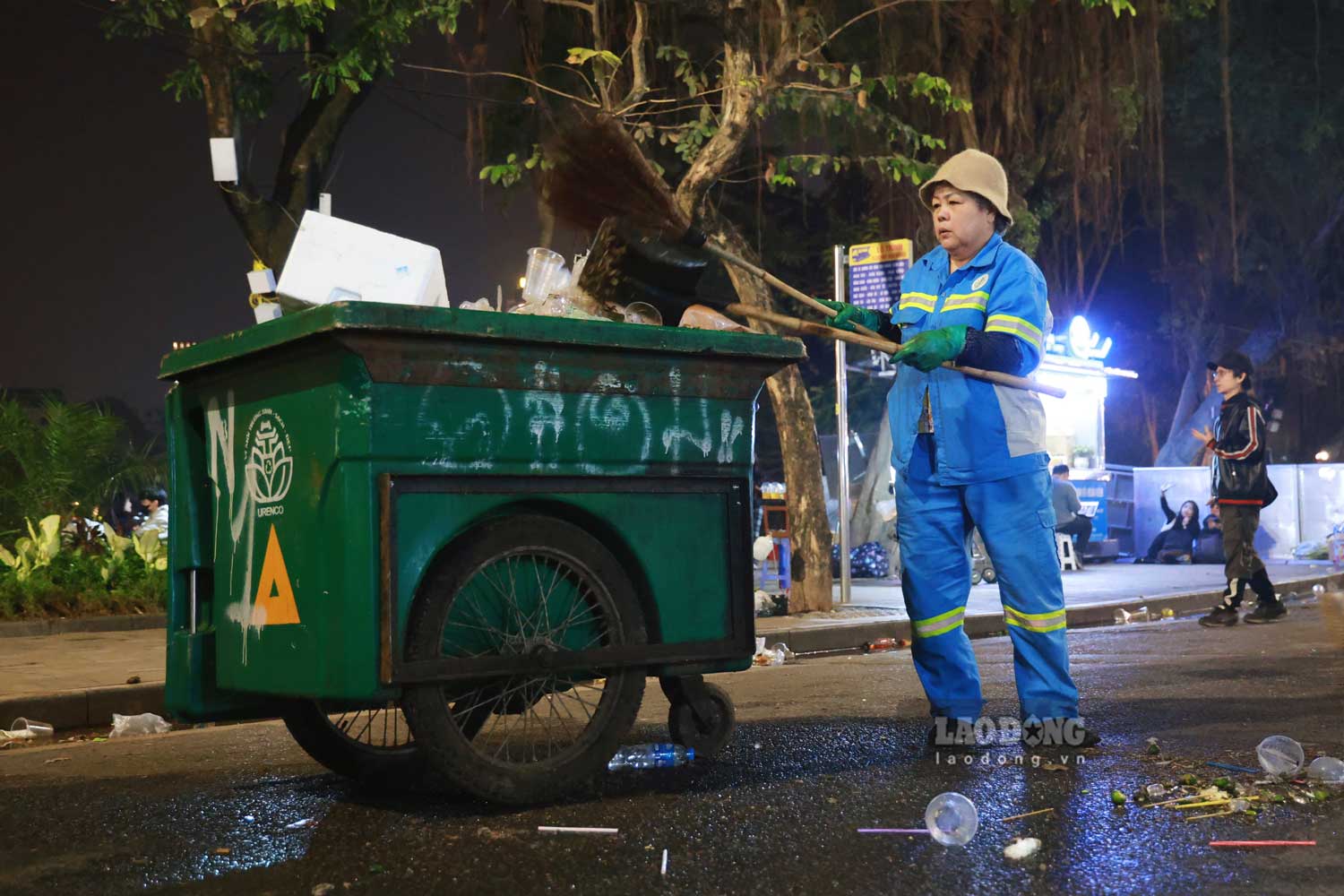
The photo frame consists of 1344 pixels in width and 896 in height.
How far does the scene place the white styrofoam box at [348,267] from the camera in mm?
4531

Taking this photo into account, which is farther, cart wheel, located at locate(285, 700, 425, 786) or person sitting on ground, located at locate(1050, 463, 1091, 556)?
person sitting on ground, located at locate(1050, 463, 1091, 556)

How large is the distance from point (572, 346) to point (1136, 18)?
1281 cm

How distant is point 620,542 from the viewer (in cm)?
427

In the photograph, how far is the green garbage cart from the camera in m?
3.79

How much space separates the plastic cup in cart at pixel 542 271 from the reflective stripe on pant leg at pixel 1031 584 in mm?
1607

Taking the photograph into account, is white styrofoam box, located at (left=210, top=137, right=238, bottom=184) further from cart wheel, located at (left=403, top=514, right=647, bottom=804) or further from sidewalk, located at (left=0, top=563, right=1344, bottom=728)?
cart wheel, located at (left=403, top=514, right=647, bottom=804)

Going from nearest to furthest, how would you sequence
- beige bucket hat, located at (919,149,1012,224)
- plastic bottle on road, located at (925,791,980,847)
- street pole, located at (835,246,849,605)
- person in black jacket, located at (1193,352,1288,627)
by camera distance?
plastic bottle on road, located at (925,791,980,847) < beige bucket hat, located at (919,149,1012,224) < person in black jacket, located at (1193,352,1288,627) < street pole, located at (835,246,849,605)

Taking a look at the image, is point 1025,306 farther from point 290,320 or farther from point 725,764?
point 290,320

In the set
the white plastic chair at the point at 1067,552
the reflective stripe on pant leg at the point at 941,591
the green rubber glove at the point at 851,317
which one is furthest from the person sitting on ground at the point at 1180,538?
the reflective stripe on pant leg at the point at 941,591

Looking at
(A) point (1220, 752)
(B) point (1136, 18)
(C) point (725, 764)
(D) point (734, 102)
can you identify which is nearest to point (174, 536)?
(C) point (725, 764)

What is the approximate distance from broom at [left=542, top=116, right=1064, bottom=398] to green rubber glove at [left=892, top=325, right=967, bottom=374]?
0.44 ft

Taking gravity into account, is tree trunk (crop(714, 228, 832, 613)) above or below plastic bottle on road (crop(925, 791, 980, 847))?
above

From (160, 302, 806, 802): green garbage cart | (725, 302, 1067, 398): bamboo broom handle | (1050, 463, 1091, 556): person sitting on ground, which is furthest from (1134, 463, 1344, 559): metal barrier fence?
→ (160, 302, 806, 802): green garbage cart

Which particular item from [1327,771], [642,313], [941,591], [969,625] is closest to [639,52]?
[969,625]
